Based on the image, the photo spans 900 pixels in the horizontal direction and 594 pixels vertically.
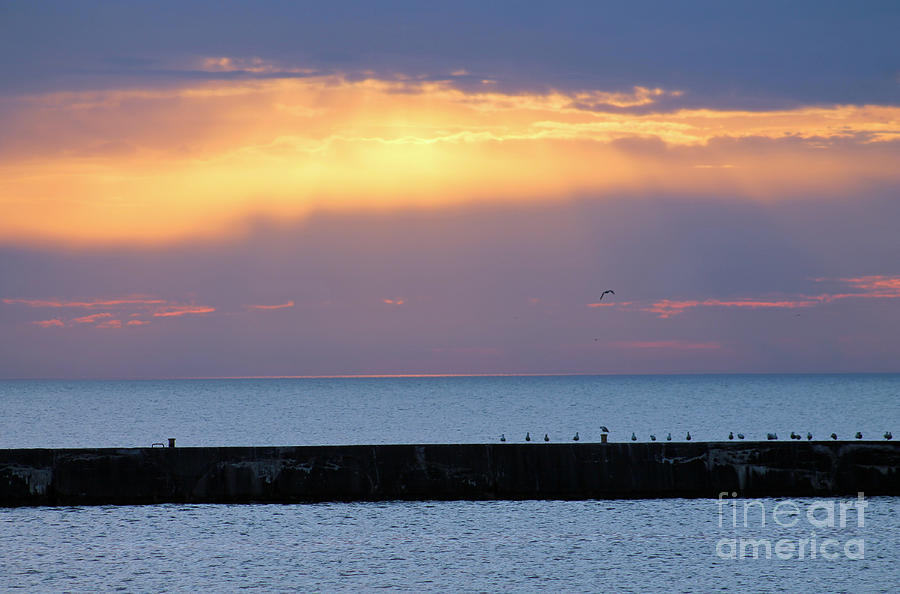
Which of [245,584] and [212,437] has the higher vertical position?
[212,437]

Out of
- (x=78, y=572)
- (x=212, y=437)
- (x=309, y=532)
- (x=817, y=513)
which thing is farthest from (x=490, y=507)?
(x=212, y=437)

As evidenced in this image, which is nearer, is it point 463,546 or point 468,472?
point 463,546

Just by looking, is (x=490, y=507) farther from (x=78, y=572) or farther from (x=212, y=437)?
(x=212, y=437)

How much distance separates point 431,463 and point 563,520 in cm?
461

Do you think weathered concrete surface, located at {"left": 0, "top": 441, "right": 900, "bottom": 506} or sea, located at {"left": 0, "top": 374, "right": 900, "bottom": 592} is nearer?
sea, located at {"left": 0, "top": 374, "right": 900, "bottom": 592}

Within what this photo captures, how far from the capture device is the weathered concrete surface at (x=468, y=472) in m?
35.7

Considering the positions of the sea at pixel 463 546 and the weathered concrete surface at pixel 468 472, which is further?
the weathered concrete surface at pixel 468 472

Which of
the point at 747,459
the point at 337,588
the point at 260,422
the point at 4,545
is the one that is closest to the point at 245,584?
the point at 337,588

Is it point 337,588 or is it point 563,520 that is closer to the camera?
point 337,588

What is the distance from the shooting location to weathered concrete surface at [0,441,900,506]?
35688 mm

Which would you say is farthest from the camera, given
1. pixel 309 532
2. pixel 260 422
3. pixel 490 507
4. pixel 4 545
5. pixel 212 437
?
pixel 260 422

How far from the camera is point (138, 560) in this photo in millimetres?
30219

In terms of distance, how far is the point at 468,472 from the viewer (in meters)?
36.2

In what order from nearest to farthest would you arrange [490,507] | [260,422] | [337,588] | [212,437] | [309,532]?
[337,588] → [309,532] → [490,507] → [212,437] → [260,422]
